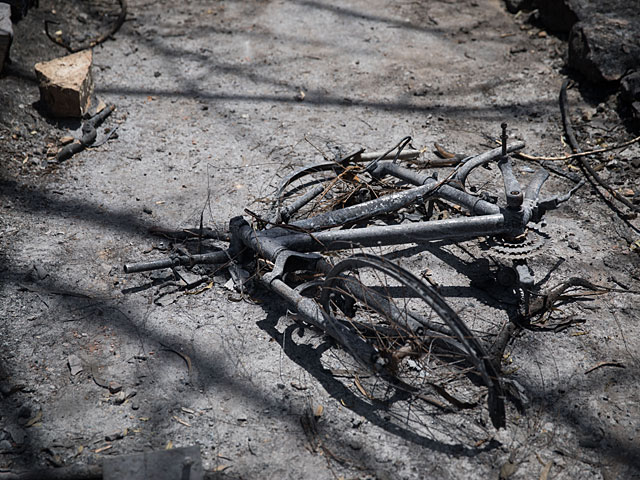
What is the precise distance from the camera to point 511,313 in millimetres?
3410

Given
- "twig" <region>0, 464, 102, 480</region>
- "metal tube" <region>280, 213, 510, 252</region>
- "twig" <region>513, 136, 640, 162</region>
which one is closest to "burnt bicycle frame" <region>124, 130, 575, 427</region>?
"metal tube" <region>280, 213, 510, 252</region>

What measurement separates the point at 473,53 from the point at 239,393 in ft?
14.1

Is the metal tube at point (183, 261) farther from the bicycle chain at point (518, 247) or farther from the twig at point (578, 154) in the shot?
the twig at point (578, 154)

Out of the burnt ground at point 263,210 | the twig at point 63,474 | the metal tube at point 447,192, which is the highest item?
the metal tube at point 447,192

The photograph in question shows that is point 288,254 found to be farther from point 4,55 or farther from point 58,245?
point 4,55

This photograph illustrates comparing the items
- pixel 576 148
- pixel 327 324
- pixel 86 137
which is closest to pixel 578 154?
pixel 576 148

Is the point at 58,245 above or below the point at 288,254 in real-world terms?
below

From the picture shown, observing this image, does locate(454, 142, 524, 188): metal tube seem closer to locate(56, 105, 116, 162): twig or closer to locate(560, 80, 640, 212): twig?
locate(560, 80, 640, 212): twig

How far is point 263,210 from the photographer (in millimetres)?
4137

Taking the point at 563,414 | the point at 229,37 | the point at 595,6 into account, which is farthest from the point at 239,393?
the point at 595,6

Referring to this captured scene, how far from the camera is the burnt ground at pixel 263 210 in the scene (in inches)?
109

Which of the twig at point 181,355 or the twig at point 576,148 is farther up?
the twig at point 576,148

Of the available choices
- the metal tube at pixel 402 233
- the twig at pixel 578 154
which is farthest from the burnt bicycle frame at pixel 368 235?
the twig at pixel 578 154

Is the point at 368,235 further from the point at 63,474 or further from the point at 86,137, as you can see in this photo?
the point at 86,137
